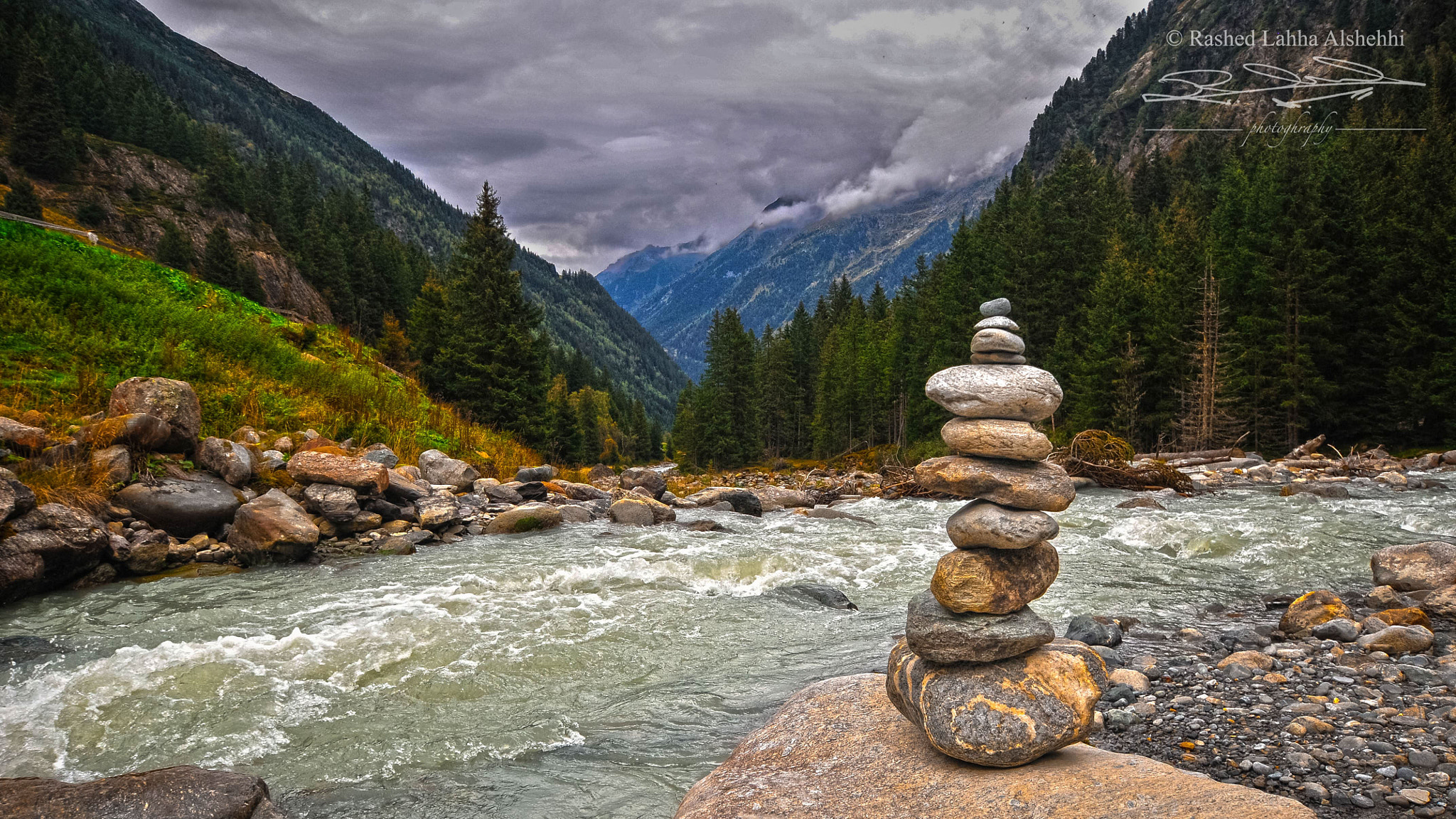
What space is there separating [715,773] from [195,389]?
16407 mm

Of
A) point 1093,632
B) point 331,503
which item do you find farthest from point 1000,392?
point 331,503

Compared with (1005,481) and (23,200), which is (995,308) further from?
(23,200)

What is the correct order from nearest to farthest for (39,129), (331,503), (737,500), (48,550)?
(48,550) < (331,503) < (737,500) < (39,129)

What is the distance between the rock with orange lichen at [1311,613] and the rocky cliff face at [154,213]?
215 feet

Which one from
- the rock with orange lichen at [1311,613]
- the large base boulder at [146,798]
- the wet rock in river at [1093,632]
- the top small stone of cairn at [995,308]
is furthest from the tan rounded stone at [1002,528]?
the large base boulder at [146,798]

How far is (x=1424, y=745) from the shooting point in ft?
16.1

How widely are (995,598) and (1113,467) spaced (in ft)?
74.1

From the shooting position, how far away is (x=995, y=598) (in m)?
5.24

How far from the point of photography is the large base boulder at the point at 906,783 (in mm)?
3654

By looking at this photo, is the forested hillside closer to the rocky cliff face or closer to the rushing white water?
the rushing white water

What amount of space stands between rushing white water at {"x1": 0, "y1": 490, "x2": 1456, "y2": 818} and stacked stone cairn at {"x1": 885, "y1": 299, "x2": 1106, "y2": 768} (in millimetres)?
2333

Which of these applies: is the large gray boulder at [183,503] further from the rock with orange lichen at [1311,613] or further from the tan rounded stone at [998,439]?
the rock with orange lichen at [1311,613]

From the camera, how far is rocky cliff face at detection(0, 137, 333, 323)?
199 ft

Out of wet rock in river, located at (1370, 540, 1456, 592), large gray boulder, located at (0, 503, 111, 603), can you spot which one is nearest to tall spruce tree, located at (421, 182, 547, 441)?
large gray boulder, located at (0, 503, 111, 603)
